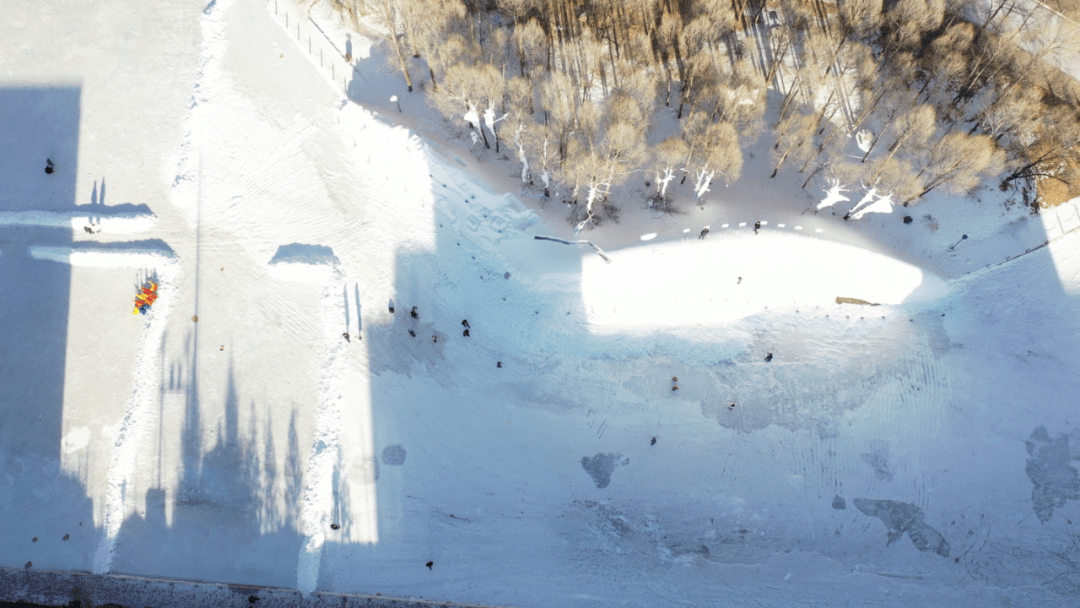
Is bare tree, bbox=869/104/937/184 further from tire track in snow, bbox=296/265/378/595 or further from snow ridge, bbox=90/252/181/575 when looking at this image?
snow ridge, bbox=90/252/181/575

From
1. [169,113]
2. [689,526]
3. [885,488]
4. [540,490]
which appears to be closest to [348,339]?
[540,490]

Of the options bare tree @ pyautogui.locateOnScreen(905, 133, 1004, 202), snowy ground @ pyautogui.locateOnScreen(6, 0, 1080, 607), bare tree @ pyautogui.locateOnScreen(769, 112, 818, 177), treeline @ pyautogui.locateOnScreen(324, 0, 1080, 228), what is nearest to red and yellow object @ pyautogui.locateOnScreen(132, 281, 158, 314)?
snowy ground @ pyautogui.locateOnScreen(6, 0, 1080, 607)

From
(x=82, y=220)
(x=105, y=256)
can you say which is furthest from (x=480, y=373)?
(x=82, y=220)

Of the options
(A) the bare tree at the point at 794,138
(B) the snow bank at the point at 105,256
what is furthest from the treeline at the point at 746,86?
(B) the snow bank at the point at 105,256

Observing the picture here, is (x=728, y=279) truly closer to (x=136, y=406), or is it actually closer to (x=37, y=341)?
(x=136, y=406)

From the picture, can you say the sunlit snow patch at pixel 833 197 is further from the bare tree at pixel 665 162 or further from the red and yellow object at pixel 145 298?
the red and yellow object at pixel 145 298
